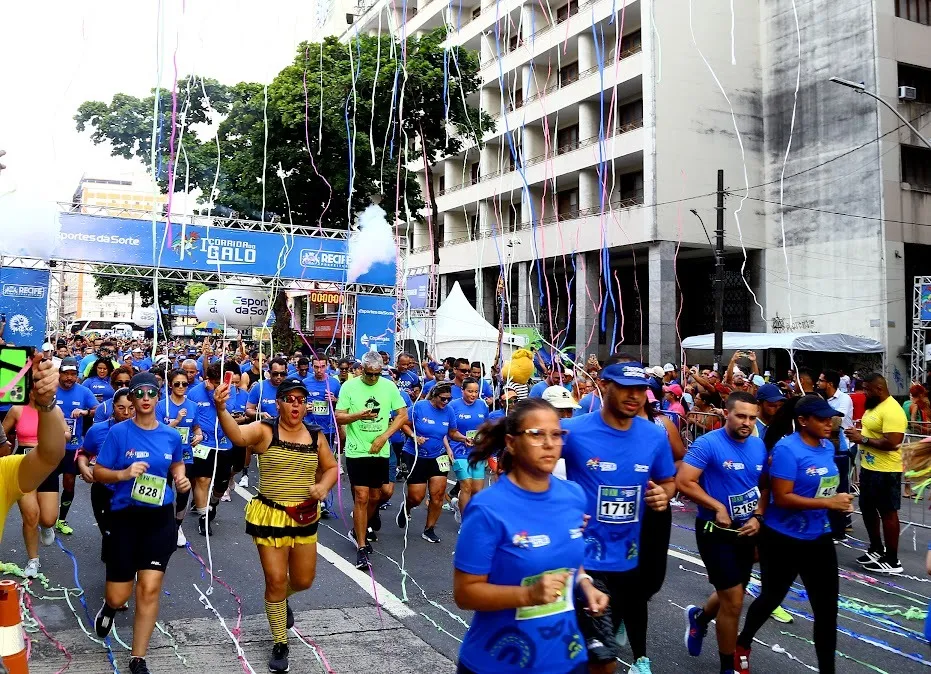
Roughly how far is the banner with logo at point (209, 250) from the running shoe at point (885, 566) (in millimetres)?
12501

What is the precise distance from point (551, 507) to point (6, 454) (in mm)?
2104

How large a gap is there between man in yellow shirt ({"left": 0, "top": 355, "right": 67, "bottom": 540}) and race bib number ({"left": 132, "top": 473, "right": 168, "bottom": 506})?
5.74 feet

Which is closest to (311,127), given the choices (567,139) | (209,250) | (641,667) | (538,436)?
(209,250)

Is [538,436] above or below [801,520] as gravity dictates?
above

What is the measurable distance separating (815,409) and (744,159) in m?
18.7

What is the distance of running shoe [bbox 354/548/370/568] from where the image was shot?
22.3 feet

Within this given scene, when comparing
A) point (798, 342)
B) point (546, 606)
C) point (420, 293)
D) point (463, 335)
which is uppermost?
point (420, 293)

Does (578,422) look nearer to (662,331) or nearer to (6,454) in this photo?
(6,454)

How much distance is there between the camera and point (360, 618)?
18.1 ft

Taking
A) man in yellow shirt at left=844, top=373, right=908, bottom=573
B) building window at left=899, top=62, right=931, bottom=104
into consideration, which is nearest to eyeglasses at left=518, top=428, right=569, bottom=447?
man in yellow shirt at left=844, top=373, right=908, bottom=573

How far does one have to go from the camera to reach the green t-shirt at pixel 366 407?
747cm

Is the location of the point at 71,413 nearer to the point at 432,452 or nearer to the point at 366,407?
the point at 366,407

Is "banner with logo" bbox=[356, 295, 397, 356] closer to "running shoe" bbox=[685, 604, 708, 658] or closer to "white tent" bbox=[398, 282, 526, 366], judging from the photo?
"white tent" bbox=[398, 282, 526, 366]

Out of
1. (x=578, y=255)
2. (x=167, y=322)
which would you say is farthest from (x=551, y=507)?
(x=167, y=322)
